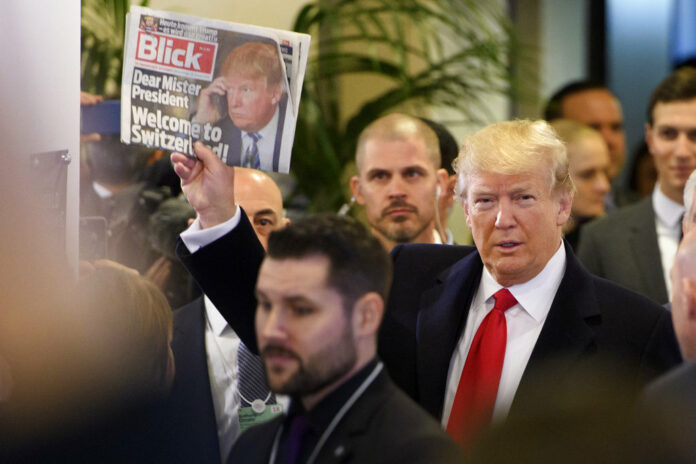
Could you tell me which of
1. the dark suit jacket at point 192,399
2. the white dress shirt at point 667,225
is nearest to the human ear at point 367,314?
the dark suit jacket at point 192,399

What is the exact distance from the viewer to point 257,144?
6.68ft

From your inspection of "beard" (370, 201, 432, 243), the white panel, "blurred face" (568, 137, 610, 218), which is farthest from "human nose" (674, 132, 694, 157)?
the white panel

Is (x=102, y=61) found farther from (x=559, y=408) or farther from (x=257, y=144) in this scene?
(x=559, y=408)

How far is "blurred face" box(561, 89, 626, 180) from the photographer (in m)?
5.07

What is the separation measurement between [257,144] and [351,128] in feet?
7.57

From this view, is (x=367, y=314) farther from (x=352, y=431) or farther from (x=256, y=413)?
(x=256, y=413)

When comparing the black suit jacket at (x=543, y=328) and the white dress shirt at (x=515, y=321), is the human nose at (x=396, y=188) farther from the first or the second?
the white dress shirt at (x=515, y=321)

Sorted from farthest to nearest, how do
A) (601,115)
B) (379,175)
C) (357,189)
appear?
1. (601,115)
2. (357,189)
3. (379,175)

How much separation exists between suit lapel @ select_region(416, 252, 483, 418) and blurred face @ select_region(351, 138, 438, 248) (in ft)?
2.55

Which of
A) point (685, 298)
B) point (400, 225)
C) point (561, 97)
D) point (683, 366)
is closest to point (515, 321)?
point (685, 298)

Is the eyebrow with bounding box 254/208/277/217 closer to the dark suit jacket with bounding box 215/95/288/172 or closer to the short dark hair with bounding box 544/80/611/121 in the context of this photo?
the dark suit jacket with bounding box 215/95/288/172

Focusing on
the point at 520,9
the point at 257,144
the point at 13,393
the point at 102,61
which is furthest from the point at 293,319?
the point at 520,9

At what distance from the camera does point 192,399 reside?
220 cm

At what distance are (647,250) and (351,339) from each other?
2203mm
